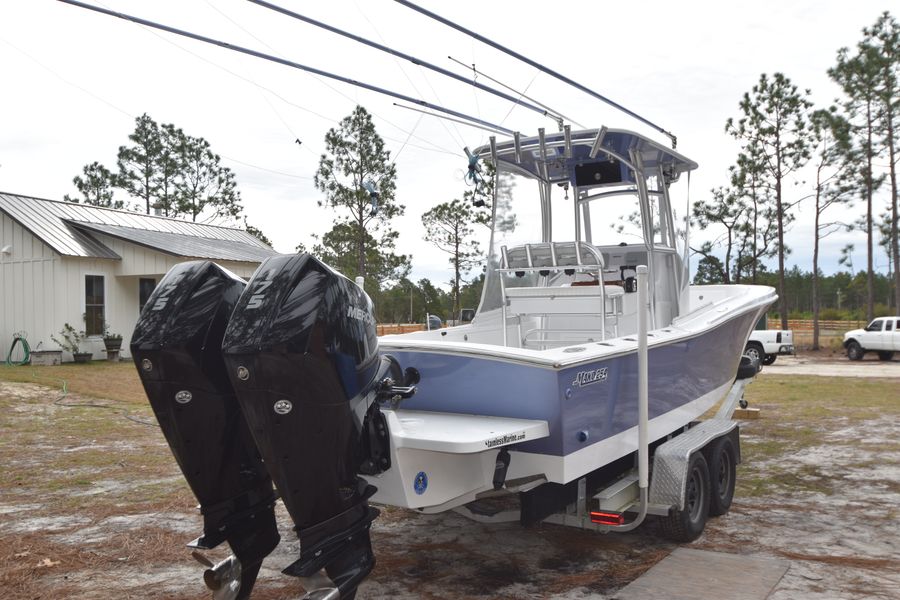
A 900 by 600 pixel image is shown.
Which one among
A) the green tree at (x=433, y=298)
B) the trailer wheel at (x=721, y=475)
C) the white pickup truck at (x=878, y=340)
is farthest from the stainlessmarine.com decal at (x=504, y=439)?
the green tree at (x=433, y=298)

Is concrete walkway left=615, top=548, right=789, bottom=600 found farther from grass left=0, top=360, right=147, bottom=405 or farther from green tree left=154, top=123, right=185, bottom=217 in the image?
green tree left=154, top=123, right=185, bottom=217

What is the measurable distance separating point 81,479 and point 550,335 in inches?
184

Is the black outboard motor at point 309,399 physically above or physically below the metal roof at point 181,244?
below

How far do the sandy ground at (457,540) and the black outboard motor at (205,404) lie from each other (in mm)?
1077

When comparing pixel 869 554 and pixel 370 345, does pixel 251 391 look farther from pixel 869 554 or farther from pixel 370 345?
pixel 869 554

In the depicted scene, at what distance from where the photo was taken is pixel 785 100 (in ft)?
89.1

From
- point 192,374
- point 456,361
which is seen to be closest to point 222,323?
point 192,374

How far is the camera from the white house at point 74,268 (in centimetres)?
1917

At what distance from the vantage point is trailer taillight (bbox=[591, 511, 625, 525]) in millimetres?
4559

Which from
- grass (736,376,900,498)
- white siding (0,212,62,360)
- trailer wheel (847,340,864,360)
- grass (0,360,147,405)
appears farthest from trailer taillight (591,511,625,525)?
trailer wheel (847,340,864,360)

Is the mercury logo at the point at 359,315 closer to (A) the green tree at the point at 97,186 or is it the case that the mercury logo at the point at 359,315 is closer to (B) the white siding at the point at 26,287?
(B) the white siding at the point at 26,287

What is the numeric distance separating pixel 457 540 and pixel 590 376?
1888 millimetres

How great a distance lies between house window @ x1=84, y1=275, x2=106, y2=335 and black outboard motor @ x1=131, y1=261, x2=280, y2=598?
1792 centimetres

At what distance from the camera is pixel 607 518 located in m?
4.57
